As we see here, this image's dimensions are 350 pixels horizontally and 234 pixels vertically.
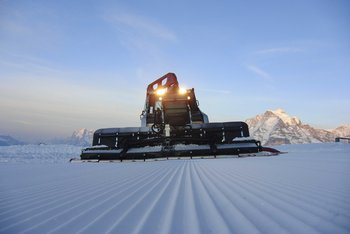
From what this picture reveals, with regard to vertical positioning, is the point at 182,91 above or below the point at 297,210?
above

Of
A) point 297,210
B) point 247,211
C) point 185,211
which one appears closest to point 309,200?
point 297,210

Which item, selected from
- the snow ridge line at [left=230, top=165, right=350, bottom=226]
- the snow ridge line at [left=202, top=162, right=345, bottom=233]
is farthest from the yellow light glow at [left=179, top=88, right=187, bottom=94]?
the snow ridge line at [left=202, top=162, right=345, bottom=233]

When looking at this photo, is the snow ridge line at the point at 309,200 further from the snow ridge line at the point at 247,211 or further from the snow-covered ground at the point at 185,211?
the snow ridge line at the point at 247,211

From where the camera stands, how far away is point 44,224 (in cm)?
134

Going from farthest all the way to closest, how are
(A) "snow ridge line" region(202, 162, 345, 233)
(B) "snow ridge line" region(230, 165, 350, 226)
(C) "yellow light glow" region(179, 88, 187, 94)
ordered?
(C) "yellow light glow" region(179, 88, 187, 94) → (B) "snow ridge line" region(230, 165, 350, 226) → (A) "snow ridge line" region(202, 162, 345, 233)

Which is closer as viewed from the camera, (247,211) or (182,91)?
(247,211)

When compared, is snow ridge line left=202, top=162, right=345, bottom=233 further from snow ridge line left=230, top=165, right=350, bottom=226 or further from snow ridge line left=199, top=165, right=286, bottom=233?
snow ridge line left=199, top=165, right=286, bottom=233

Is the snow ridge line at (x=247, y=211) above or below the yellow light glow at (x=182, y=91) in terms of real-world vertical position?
below

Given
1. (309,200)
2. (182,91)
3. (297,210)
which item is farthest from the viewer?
(182,91)

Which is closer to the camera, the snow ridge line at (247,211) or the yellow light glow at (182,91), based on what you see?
the snow ridge line at (247,211)

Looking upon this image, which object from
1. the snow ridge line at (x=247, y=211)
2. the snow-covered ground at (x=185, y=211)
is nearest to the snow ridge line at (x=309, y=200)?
the snow-covered ground at (x=185, y=211)

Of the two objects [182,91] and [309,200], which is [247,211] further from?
[182,91]

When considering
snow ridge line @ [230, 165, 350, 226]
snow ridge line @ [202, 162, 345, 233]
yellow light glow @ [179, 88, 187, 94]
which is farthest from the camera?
yellow light glow @ [179, 88, 187, 94]

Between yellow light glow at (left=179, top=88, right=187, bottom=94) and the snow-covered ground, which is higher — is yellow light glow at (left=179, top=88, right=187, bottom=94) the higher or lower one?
the higher one
